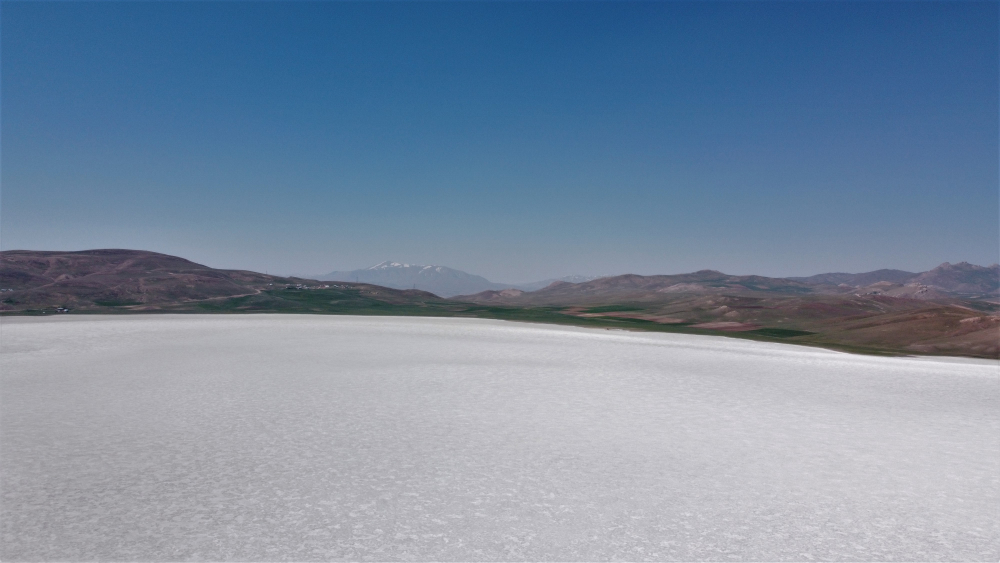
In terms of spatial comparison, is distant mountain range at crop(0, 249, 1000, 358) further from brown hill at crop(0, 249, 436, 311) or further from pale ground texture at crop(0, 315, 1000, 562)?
pale ground texture at crop(0, 315, 1000, 562)

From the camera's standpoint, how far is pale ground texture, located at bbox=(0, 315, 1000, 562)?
8375mm

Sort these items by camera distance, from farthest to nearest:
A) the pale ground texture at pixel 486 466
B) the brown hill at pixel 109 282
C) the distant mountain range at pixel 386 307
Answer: the brown hill at pixel 109 282 < the distant mountain range at pixel 386 307 < the pale ground texture at pixel 486 466

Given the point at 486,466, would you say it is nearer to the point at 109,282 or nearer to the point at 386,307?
the point at 386,307

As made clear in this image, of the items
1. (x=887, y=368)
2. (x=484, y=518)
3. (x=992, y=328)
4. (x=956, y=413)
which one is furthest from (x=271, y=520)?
(x=992, y=328)

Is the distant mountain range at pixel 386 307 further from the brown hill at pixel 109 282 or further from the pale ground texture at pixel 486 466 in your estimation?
the pale ground texture at pixel 486 466

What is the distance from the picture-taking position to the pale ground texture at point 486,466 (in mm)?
8375

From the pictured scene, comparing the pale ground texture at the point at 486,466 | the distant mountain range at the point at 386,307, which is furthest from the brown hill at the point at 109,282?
the pale ground texture at the point at 486,466

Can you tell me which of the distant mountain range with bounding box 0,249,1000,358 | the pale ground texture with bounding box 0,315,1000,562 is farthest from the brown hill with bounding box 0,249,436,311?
the pale ground texture with bounding box 0,315,1000,562

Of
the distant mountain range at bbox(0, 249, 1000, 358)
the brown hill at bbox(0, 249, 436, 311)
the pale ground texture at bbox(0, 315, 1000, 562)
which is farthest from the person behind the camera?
the brown hill at bbox(0, 249, 436, 311)

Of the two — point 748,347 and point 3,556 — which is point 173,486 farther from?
point 748,347

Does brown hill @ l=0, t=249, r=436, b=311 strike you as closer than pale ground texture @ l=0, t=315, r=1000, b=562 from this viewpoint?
No

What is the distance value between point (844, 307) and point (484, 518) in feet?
409

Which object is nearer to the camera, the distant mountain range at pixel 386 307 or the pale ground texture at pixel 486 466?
the pale ground texture at pixel 486 466

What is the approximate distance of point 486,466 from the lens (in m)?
11.8
